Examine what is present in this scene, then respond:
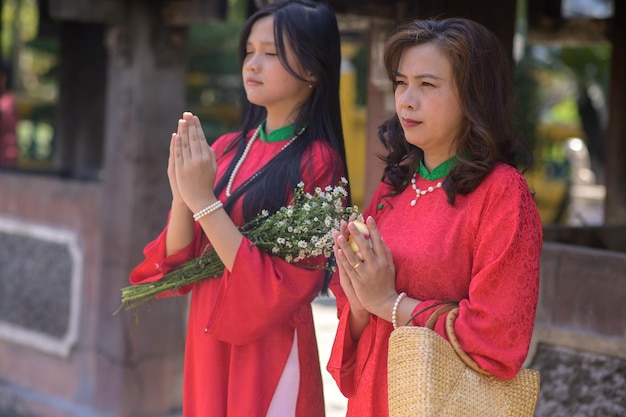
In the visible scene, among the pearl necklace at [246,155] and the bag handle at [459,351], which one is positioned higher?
the pearl necklace at [246,155]

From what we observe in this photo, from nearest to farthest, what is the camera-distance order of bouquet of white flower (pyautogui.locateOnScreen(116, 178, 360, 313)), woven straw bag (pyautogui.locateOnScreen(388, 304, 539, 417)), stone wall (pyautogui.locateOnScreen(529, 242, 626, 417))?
woven straw bag (pyautogui.locateOnScreen(388, 304, 539, 417))
bouquet of white flower (pyautogui.locateOnScreen(116, 178, 360, 313))
stone wall (pyautogui.locateOnScreen(529, 242, 626, 417))

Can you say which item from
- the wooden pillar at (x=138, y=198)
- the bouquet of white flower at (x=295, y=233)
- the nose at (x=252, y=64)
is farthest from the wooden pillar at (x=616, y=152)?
the bouquet of white flower at (x=295, y=233)

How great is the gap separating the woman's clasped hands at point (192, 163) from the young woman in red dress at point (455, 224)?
491 millimetres

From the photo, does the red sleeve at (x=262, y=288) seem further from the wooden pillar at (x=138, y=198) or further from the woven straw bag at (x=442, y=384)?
the wooden pillar at (x=138, y=198)

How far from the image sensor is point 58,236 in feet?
19.5

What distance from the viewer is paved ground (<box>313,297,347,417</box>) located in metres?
6.09

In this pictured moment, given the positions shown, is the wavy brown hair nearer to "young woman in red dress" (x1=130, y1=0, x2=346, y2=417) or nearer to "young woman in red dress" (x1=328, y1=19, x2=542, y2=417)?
"young woman in red dress" (x1=328, y1=19, x2=542, y2=417)

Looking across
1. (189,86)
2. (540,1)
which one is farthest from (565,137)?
(540,1)

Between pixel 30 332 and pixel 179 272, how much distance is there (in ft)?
11.8

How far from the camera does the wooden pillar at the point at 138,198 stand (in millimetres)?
5387

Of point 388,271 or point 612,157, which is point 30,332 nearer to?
point 612,157

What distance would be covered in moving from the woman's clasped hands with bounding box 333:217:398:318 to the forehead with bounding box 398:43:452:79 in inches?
14.1

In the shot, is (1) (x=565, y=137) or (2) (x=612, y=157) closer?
(2) (x=612, y=157)

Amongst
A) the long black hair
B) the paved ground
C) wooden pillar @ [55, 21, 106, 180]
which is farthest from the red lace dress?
wooden pillar @ [55, 21, 106, 180]
